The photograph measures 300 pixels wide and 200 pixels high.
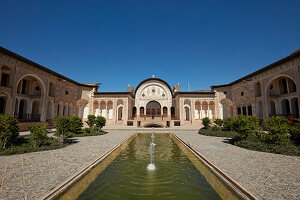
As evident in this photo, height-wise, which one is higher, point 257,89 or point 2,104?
point 257,89

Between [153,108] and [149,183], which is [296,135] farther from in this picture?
[153,108]

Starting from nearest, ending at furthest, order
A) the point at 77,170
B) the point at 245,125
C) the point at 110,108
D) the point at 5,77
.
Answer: the point at 77,170
the point at 245,125
the point at 5,77
the point at 110,108

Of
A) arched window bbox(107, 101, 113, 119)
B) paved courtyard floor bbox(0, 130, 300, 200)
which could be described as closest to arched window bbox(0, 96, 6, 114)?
arched window bbox(107, 101, 113, 119)

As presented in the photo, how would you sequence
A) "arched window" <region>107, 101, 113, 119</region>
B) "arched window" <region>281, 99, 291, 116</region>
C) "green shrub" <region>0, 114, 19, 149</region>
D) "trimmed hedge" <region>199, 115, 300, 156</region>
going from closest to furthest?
"green shrub" <region>0, 114, 19, 149</region>, "trimmed hedge" <region>199, 115, 300, 156</region>, "arched window" <region>281, 99, 291, 116</region>, "arched window" <region>107, 101, 113, 119</region>

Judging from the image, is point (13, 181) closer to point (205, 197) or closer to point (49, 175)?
point (49, 175)

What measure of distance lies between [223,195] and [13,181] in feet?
18.1

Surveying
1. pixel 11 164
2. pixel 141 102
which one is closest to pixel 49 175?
pixel 11 164

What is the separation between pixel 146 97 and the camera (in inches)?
1146

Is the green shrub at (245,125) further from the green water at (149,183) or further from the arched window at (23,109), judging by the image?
the arched window at (23,109)

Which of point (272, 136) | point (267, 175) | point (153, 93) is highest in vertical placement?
point (153, 93)

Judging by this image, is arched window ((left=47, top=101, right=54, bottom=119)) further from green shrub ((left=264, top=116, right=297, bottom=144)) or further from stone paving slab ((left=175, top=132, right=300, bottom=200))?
green shrub ((left=264, top=116, right=297, bottom=144))

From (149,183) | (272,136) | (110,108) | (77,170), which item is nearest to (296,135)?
(272,136)

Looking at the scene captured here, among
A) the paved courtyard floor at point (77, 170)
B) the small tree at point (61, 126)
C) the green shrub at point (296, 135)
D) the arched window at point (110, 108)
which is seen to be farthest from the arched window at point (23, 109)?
the green shrub at point (296, 135)

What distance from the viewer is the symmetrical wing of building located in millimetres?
15097
